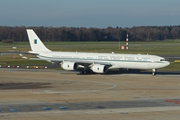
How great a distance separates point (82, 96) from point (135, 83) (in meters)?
12.9

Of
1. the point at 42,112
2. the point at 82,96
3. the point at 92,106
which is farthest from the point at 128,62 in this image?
the point at 42,112

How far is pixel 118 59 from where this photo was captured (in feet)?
191

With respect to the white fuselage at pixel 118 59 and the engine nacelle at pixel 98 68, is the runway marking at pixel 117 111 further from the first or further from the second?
the engine nacelle at pixel 98 68

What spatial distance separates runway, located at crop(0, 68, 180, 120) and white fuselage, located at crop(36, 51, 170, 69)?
2.65m

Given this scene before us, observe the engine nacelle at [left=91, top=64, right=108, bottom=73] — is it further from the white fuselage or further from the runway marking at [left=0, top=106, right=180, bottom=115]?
the runway marking at [left=0, top=106, right=180, bottom=115]

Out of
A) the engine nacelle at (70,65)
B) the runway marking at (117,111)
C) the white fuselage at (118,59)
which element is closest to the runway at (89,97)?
the runway marking at (117,111)

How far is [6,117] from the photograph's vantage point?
25.9 metres

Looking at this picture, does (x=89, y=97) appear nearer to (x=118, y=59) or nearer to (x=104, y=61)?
(x=118, y=59)

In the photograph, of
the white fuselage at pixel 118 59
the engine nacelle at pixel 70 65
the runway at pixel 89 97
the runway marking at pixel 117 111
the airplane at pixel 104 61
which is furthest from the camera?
the engine nacelle at pixel 70 65

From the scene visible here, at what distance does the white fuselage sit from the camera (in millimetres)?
56375

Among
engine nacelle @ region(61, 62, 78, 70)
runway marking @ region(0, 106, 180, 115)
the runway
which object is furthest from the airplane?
runway marking @ region(0, 106, 180, 115)

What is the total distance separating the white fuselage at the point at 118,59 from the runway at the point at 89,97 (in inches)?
104

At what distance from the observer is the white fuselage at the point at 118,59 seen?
56.4 m

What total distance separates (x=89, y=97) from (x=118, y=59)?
23.1 meters
